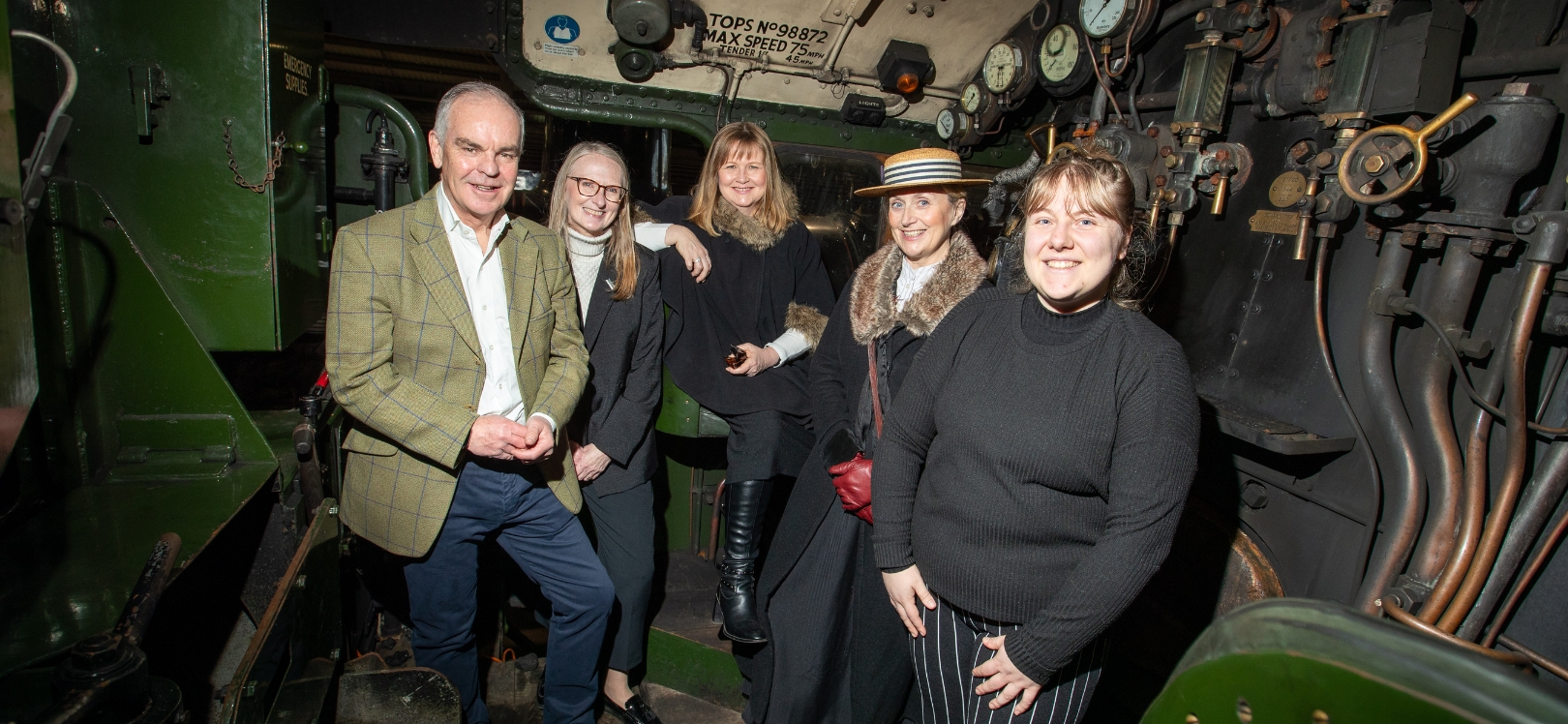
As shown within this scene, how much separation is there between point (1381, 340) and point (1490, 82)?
0.81m

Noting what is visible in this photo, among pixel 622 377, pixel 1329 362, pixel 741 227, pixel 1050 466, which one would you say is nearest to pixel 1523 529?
pixel 1329 362

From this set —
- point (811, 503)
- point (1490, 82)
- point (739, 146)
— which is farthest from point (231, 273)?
point (1490, 82)

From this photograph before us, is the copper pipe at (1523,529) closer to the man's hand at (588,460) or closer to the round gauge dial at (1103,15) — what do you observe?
the round gauge dial at (1103,15)

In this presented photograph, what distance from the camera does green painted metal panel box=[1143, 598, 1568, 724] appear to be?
0.58m

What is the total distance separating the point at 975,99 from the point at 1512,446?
2.74 metres

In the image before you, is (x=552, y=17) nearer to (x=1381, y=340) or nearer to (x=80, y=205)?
(x=80, y=205)

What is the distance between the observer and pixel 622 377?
255 centimetres

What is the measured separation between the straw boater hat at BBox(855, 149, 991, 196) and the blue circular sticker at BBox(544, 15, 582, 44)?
2059 mm

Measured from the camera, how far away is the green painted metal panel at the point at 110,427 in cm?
160

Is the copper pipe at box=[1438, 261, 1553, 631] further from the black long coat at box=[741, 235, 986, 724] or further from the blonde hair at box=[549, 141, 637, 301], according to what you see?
the blonde hair at box=[549, 141, 637, 301]

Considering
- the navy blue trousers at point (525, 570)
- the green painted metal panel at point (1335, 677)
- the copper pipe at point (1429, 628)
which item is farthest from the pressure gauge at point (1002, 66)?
the green painted metal panel at point (1335, 677)

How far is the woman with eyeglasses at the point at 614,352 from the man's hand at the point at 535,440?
1.13 ft

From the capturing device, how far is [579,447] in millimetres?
2541

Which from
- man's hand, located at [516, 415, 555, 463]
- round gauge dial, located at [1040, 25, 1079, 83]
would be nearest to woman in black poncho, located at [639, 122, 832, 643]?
man's hand, located at [516, 415, 555, 463]
